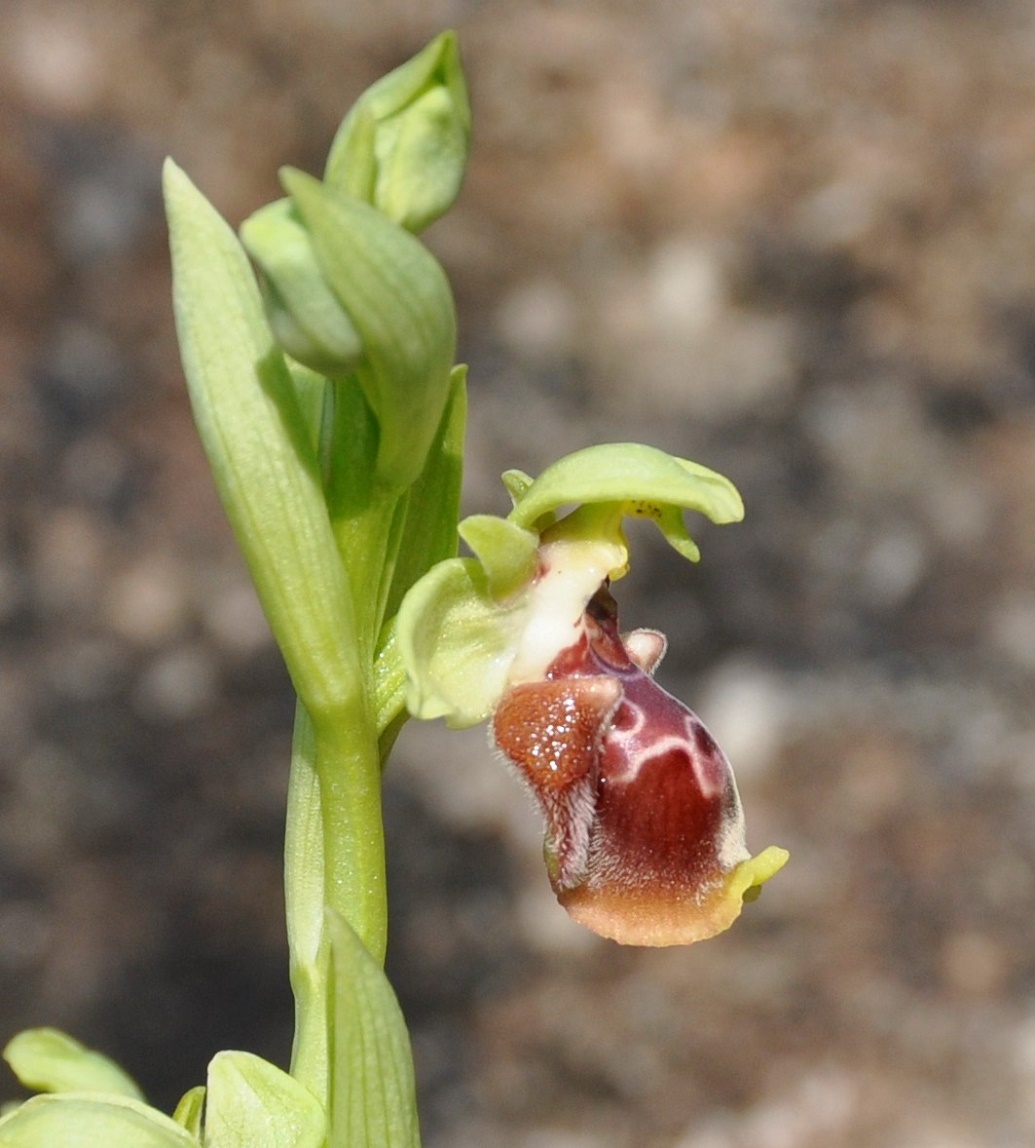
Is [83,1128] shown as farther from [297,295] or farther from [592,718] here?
[297,295]

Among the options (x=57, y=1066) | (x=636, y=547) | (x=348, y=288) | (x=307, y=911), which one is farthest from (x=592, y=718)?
(x=636, y=547)

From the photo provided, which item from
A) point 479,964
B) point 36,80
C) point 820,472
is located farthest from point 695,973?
point 36,80

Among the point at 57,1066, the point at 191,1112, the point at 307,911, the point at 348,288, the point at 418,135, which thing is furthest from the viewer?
the point at 57,1066

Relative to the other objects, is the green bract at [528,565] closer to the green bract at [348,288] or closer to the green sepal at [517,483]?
the green sepal at [517,483]

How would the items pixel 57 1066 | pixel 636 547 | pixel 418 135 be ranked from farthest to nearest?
pixel 636 547 < pixel 57 1066 < pixel 418 135

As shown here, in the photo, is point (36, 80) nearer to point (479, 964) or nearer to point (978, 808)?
Result: point (479, 964)

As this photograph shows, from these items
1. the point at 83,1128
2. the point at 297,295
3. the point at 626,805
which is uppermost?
the point at 297,295

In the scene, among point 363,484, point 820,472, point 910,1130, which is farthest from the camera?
point 820,472

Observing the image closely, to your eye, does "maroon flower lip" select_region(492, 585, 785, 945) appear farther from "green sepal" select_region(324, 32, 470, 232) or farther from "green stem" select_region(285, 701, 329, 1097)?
"green sepal" select_region(324, 32, 470, 232)
